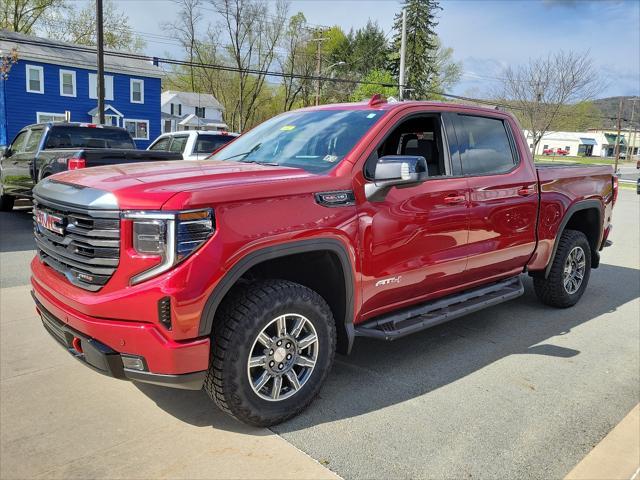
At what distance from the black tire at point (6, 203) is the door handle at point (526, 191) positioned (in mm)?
10632

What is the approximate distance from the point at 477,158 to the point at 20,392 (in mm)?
3871

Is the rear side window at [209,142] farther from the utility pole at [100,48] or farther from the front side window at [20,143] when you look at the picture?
the utility pole at [100,48]

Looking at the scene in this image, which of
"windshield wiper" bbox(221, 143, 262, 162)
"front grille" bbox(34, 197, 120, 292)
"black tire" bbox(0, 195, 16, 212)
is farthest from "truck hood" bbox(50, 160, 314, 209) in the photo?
"black tire" bbox(0, 195, 16, 212)

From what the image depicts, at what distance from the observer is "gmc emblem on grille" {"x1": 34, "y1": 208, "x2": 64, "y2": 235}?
3.06m

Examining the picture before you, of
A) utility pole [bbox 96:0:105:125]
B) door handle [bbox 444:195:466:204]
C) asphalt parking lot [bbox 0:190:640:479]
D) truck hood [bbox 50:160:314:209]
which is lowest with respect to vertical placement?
asphalt parking lot [bbox 0:190:640:479]

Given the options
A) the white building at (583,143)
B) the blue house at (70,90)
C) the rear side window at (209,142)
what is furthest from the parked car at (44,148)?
the white building at (583,143)

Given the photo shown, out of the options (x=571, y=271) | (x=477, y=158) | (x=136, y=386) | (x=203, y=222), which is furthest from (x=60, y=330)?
(x=571, y=271)

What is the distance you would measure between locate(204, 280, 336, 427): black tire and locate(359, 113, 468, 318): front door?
550mm

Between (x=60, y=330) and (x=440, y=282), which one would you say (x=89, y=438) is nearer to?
(x=60, y=330)

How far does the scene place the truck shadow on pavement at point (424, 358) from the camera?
11.4 feet

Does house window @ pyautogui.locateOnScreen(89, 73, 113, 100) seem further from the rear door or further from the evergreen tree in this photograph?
the rear door

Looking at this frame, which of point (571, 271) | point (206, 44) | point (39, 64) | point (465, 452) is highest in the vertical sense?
point (206, 44)

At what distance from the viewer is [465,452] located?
304 centimetres

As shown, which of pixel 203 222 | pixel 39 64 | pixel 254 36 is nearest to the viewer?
pixel 203 222
